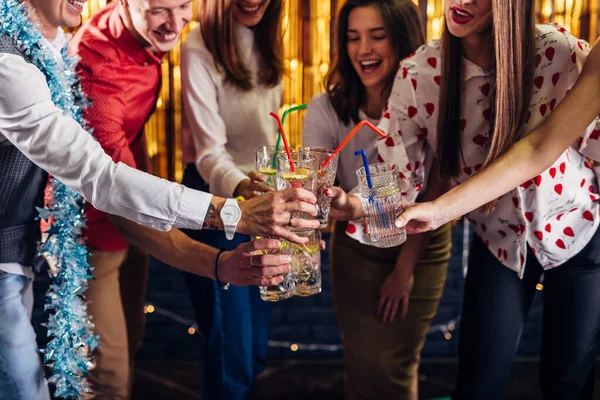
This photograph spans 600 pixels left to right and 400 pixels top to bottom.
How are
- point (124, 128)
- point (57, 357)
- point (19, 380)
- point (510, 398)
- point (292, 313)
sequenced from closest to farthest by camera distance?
1. point (19, 380)
2. point (57, 357)
3. point (124, 128)
4. point (510, 398)
5. point (292, 313)

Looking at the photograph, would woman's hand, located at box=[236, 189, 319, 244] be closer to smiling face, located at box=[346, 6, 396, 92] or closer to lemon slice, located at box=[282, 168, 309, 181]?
lemon slice, located at box=[282, 168, 309, 181]

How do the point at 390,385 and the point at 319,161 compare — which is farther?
the point at 390,385

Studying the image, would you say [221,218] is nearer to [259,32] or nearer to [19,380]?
[19,380]

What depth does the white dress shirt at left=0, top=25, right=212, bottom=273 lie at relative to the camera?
1594 millimetres

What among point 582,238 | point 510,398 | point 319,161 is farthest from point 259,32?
point 510,398

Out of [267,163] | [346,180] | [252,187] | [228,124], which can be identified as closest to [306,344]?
[346,180]

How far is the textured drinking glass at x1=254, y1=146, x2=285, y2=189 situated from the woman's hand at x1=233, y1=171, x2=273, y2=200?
0.02 m

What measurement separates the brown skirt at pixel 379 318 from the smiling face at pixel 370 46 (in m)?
0.49

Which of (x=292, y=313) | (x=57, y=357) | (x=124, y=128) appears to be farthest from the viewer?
(x=292, y=313)

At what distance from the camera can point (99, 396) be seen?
7.30 feet

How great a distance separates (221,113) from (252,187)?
1.30 feet

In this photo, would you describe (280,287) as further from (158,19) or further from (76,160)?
(158,19)

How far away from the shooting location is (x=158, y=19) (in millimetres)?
2174

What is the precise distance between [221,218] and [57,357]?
613 mm
